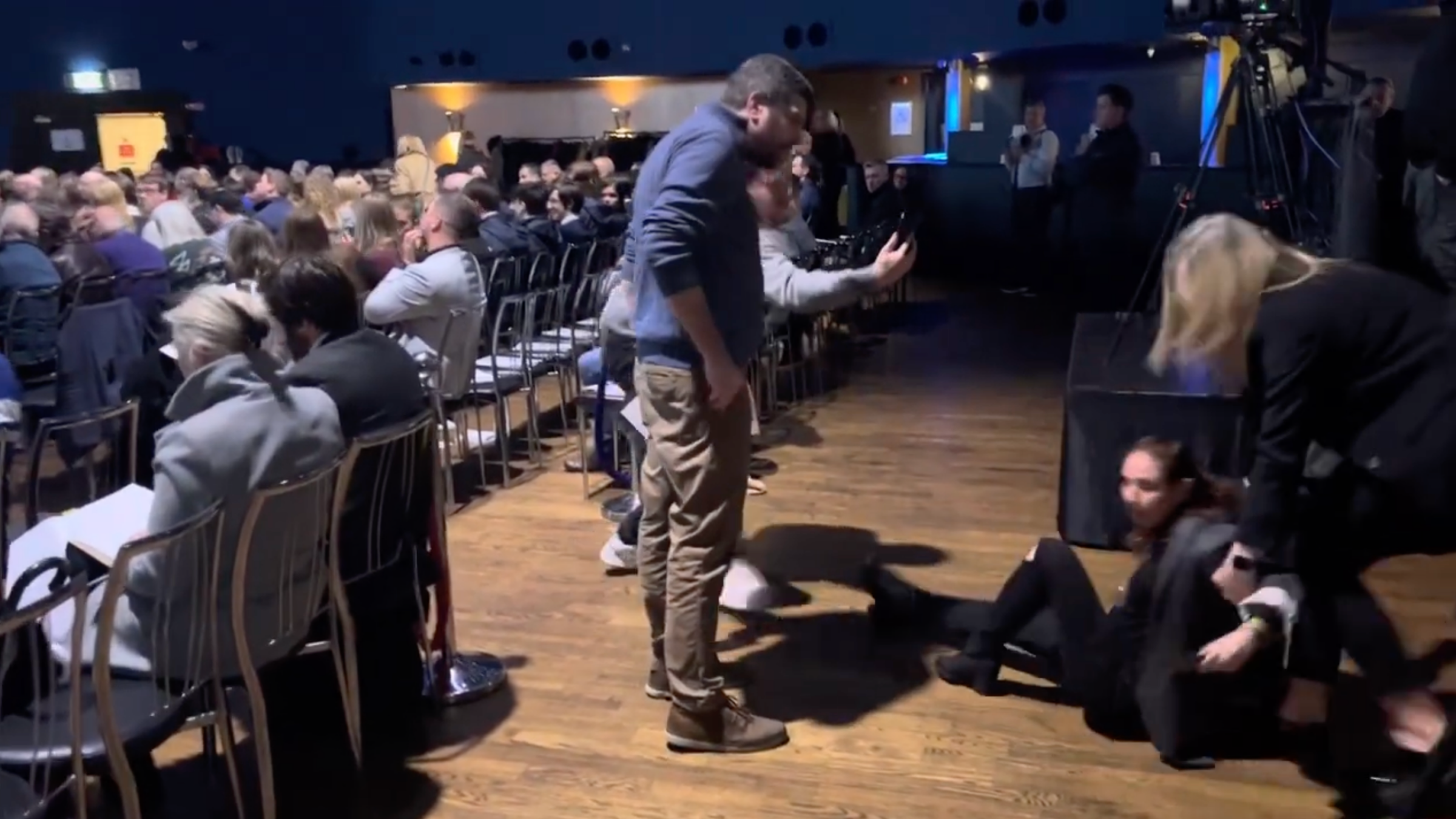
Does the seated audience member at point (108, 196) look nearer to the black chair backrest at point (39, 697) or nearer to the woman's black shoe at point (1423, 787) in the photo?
the black chair backrest at point (39, 697)

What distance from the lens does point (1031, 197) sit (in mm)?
9953

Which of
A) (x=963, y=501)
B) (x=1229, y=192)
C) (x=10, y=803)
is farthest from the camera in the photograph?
(x=1229, y=192)

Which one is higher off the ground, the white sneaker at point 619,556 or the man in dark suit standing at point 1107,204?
the man in dark suit standing at point 1107,204

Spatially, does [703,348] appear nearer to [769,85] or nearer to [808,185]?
[769,85]

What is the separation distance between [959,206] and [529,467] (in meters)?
7.55

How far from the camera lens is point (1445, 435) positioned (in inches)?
94.3

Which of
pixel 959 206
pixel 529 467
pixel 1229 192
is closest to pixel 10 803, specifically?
pixel 529 467

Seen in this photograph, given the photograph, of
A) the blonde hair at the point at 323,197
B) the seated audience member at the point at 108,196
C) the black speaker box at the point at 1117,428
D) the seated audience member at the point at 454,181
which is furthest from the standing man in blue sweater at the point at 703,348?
the seated audience member at the point at 454,181

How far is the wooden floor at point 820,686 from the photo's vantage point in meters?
2.80

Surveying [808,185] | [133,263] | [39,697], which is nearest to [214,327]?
[39,697]

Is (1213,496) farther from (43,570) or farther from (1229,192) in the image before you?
(1229,192)

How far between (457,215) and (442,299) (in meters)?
0.41

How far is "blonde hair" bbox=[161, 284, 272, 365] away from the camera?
102 inches

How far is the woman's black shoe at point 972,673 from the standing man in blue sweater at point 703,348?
0.55 m
